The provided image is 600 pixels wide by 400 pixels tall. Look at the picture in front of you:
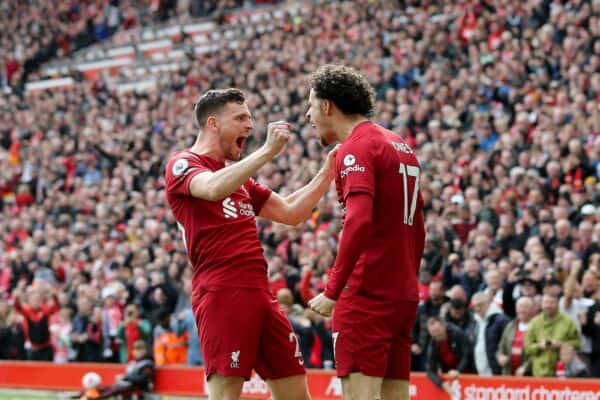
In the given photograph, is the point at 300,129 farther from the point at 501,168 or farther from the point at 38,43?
the point at 38,43

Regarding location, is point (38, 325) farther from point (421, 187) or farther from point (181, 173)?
point (181, 173)

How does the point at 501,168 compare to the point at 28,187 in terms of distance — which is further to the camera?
the point at 28,187

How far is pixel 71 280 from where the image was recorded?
19516mm

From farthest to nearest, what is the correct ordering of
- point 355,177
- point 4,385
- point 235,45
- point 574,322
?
1. point 235,45
2. point 4,385
3. point 574,322
4. point 355,177

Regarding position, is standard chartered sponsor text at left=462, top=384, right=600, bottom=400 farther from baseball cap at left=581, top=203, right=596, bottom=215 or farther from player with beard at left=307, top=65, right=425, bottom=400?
player with beard at left=307, top=65, right=425, bottom=400

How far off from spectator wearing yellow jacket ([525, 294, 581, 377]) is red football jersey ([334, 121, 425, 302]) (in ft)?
18.3

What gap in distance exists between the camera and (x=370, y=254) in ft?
21.4

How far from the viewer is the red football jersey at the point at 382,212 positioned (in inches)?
255

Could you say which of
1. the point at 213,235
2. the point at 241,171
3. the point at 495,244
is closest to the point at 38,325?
the point at 495,244

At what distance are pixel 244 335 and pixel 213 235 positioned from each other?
636 mm

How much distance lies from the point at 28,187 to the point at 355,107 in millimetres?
19465

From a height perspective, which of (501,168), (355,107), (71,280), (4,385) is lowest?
(4,385)

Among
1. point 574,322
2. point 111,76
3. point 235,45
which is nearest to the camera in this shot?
point 574,322

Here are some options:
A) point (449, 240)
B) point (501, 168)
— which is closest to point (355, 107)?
point (449, 240)
